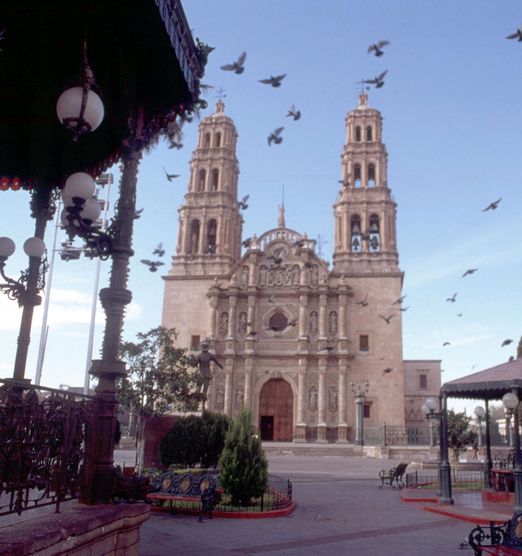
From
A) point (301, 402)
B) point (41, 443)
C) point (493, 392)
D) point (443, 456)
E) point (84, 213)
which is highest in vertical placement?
point (84, 213)

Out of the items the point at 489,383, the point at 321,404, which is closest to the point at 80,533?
the point at 489,383

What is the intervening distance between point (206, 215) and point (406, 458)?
844 inches

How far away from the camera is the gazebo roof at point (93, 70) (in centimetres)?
443

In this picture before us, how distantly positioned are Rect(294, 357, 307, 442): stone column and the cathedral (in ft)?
0.22

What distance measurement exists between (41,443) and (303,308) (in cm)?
3442

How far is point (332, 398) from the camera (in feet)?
118

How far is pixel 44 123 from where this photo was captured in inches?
248

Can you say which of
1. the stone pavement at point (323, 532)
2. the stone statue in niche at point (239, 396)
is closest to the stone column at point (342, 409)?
the stone statue in niche at point (239, 396)

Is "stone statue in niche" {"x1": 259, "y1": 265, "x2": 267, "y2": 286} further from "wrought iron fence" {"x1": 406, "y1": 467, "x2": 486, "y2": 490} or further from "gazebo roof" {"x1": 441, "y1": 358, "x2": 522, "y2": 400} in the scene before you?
"gazebo roof" {"x1": 441, "y1": 358, "x2": 522, "y2": 400}

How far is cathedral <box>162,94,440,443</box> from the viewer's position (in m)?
35.9

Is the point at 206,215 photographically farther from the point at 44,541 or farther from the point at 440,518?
the point at 44,541

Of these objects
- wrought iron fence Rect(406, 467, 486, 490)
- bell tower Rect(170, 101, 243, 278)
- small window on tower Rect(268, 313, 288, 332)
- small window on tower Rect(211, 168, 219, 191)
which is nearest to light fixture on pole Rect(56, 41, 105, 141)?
wrought iron fence Rect(406, 467, 486, 490)

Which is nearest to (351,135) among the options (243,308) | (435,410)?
(243,308)

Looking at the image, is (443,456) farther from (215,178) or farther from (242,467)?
(215,178)
